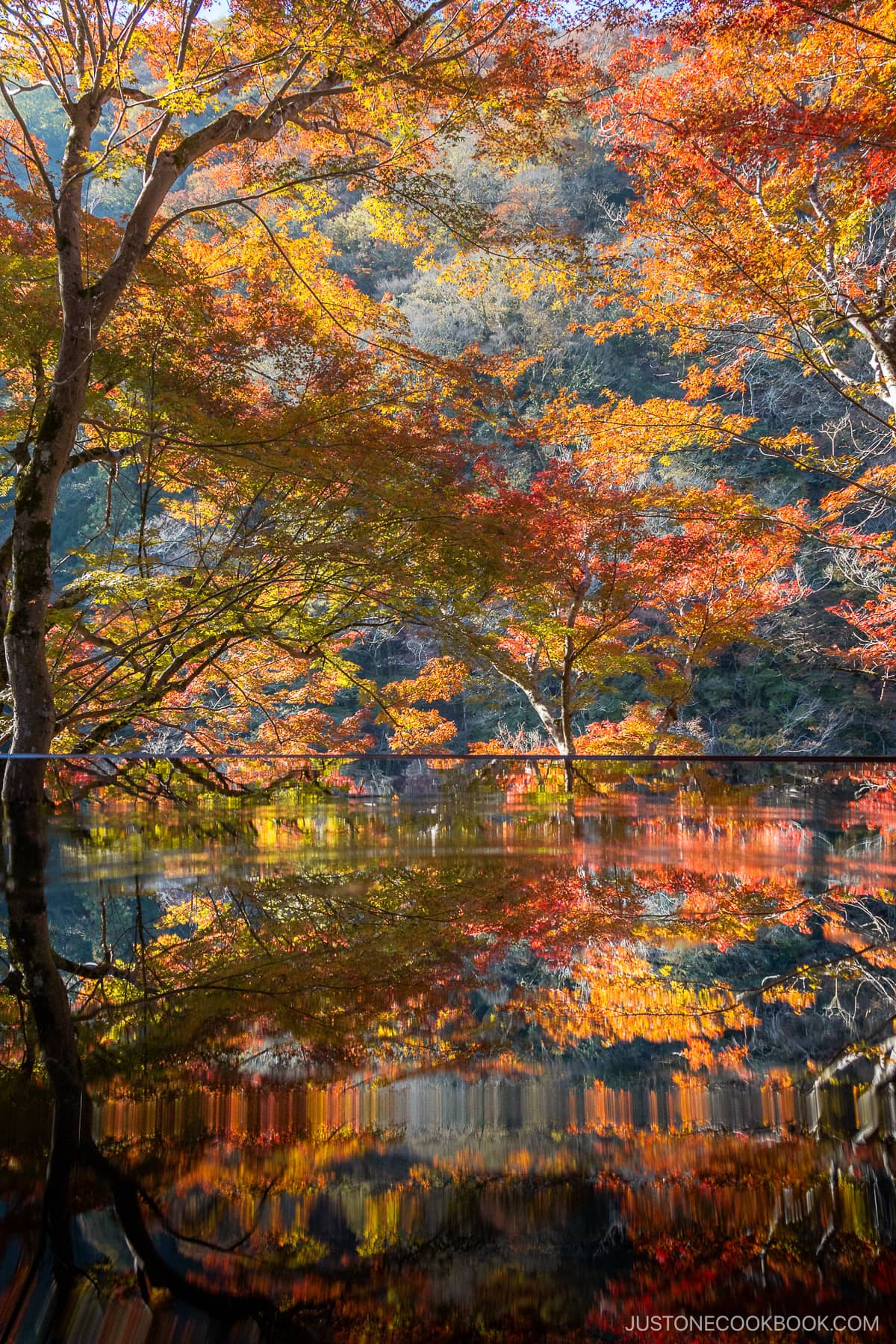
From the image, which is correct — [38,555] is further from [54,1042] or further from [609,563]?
[609,563]

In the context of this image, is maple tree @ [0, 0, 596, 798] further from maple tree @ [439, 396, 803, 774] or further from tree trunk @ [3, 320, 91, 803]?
maple tree @ [439, 396, 803, 774]

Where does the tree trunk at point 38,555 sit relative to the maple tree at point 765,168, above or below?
below

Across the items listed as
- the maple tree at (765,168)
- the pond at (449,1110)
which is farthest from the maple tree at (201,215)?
the pond at (449,1110)

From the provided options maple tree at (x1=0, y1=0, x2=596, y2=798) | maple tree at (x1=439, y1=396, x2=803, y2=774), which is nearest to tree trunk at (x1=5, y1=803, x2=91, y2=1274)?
maple tree at (x1=0, y1=0, x2=596, y2=798)

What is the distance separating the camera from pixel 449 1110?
0.58 metres

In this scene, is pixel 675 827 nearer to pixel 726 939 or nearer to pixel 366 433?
pixel 726 939

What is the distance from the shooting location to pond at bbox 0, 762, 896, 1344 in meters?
0.40

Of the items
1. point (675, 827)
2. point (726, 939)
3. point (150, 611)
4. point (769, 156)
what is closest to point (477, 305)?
point (769, 156)

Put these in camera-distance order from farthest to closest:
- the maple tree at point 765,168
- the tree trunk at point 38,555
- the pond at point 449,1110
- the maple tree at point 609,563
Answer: the maple tree at point 609,563, the maple tree at point 765,168, the tree trunk at point 38,555, the pond at point 449,1110

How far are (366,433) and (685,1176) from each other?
12.4ft

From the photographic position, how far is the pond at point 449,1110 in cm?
40

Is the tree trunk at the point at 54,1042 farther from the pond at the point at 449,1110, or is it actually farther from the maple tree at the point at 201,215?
the maple tree at the point at 201,215

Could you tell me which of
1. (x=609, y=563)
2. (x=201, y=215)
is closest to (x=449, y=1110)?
(x=201, y=215)

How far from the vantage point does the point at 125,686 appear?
154 inches
